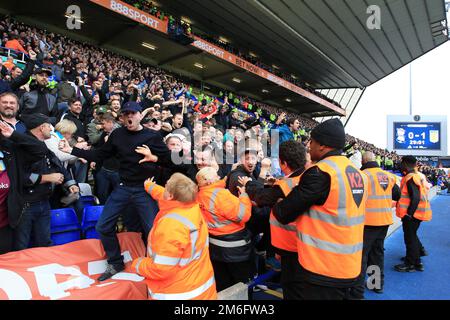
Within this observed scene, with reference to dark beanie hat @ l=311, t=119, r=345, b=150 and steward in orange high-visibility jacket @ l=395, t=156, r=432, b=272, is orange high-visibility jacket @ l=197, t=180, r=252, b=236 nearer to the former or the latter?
dark beanie hat @ l=311, t=119, r=345, b=150

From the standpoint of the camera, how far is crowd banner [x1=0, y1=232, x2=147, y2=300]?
241 centimetres

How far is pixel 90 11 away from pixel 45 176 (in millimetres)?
14758

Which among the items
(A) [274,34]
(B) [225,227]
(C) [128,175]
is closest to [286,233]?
(B) [225,227]

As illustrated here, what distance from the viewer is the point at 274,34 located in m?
21.6

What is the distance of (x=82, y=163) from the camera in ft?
14.4

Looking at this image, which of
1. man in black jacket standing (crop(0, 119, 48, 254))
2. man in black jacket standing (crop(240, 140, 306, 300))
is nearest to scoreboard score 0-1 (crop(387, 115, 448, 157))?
man in black jacket standing (crop(240, 140, 306, 300))

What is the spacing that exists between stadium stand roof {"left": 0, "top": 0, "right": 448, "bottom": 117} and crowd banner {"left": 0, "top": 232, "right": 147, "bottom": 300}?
13657mm

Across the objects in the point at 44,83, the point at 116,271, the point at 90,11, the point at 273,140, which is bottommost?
the point at 116,271

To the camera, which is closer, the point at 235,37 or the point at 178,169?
the point at 178,169

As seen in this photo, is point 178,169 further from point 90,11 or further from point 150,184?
point 90,11

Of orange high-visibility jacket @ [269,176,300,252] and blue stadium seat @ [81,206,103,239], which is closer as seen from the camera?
orange high-visibility jacket @ [269,176,300,252]

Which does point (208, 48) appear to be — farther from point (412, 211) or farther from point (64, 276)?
point (64, 276)

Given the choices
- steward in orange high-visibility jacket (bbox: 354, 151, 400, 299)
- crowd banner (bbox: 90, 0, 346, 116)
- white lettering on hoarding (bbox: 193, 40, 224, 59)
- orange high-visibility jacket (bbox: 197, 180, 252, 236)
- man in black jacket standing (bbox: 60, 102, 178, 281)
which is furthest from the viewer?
white lettering on hoarding (bbox: 193, 40, 224, 59)
